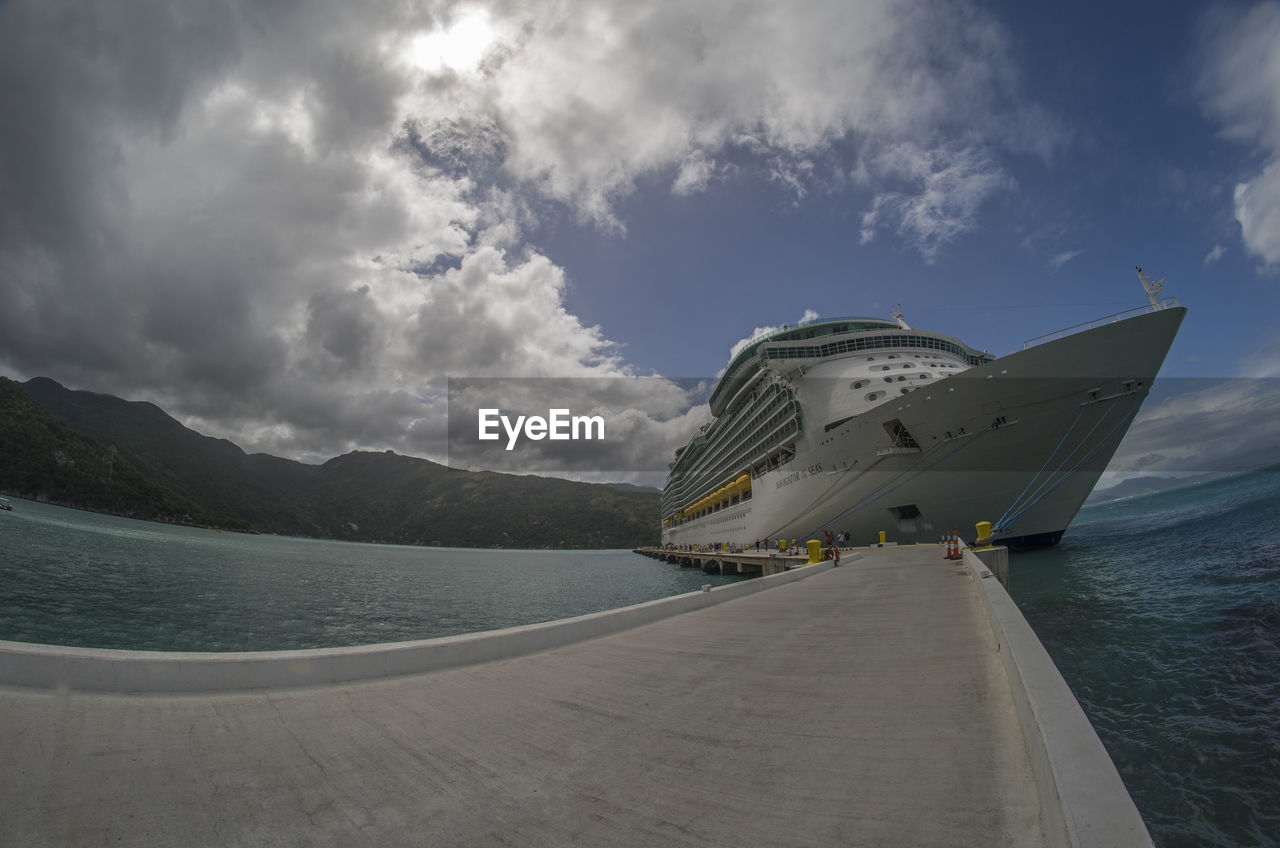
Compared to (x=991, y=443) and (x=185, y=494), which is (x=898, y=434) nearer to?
(x=991, y=443)

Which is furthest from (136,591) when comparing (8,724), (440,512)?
(440,512)

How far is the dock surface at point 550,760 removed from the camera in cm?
217

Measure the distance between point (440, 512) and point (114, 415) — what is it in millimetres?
130369

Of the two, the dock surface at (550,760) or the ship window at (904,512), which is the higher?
the ship window at (904,512)

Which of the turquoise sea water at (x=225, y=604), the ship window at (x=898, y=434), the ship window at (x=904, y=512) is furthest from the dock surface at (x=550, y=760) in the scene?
the ship window at (x=904, y=512)

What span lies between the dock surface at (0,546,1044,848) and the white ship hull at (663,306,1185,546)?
20.1 m

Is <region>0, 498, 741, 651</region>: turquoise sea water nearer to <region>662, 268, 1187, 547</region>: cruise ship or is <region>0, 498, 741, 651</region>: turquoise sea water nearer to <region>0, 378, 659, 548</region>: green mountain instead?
<region>662, 268, 1187, 547</region>: cruise ship

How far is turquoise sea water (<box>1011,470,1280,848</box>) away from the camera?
4199 mm

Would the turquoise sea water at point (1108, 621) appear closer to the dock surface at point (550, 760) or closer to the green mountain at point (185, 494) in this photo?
the dock surface at point (550, 760)

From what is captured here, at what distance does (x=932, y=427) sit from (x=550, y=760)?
24130 mm

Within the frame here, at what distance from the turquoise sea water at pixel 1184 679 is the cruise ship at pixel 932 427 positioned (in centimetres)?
627

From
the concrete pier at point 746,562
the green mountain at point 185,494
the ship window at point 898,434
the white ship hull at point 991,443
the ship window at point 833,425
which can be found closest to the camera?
the white ship hull at point 991,443

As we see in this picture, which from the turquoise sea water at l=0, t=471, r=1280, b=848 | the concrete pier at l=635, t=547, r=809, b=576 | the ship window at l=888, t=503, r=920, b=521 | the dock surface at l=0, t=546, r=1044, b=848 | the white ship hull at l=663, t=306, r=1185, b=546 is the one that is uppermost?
the white ship hull at l=663, t=306, r=1185, b=546

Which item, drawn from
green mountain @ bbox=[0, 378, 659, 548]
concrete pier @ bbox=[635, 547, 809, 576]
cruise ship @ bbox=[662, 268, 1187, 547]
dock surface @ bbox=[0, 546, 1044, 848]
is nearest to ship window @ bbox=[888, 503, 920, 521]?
cruise ship @ bbox=[662, 268, 1187, 547]
